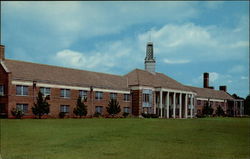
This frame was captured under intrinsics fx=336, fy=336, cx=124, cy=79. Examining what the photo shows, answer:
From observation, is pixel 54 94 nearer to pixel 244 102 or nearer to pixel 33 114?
pixel 33 114

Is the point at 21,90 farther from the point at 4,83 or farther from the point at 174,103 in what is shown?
the point at 174,103

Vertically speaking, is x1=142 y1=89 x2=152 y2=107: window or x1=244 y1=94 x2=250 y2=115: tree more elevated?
x1=142 y1=89 x2=152 y2=107: window

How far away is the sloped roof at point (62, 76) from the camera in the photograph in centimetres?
4322

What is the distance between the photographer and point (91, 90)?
2016 inches

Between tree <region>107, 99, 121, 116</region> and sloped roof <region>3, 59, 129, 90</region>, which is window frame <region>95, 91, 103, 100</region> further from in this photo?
tree <region>107, 99, 121, 116</region>

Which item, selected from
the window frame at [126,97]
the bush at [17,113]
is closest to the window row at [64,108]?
the bush at [17,113]

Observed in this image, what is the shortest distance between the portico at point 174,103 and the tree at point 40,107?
23.3 m

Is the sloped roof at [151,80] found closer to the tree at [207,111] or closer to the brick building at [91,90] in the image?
the brick building at [91,90]

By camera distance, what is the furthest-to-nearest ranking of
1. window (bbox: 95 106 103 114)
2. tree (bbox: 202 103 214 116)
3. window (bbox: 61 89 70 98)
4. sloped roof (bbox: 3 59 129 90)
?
tree (bbox: 202 103 214 116), window (bbox: 95 106 103 114), window (bbox: 61 89 70 98), sloped roof (bbox: 3 59 129 90)

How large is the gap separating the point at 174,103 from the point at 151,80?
639 centimetres

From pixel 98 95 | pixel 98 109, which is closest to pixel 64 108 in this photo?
pixel 98 109

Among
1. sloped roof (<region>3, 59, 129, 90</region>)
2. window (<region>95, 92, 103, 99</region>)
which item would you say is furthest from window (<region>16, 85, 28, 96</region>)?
window (<region>95, 92, 103, 99</region>)

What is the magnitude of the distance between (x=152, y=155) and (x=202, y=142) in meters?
5.11

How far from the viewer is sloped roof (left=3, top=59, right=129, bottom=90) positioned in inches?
1702
